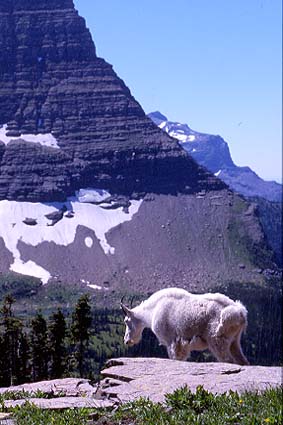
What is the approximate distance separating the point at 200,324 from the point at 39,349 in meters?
20.8

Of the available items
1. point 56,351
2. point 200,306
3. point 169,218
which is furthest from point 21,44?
point 200,306

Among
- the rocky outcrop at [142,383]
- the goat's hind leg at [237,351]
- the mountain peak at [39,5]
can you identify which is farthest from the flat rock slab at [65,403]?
the mountain peak at [39,5]

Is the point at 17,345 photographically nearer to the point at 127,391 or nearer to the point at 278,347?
the point at 127,391

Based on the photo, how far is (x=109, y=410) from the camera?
9.21 metres

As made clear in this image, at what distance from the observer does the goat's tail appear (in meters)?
14.1

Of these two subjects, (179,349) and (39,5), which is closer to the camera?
(179,349)

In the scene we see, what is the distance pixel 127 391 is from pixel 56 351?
23.8 metres

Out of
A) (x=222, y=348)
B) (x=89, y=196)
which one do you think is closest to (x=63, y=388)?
(x=222, y=348)

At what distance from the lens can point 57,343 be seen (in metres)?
33.1

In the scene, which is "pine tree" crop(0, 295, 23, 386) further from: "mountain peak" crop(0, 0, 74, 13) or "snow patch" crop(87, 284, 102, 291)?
"mountain peak" crop(0, 0, 74, 13)

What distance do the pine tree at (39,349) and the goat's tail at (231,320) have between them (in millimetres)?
21116

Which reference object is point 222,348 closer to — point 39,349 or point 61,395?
point 61,395

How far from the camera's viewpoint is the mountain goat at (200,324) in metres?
14.2

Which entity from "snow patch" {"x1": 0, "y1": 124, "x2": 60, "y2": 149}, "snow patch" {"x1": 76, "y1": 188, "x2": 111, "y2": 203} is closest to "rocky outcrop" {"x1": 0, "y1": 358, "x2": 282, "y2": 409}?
"snow patch" {"x1": 0, "y1": 124, "x2": 60, "y2": 149}
